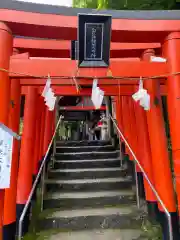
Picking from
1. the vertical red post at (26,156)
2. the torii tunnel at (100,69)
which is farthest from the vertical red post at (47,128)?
the torii tunnel at (100,69)

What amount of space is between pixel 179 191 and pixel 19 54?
3.15 meters

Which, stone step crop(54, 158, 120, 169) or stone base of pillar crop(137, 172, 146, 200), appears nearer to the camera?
stone base of pillar crop(137, 172, 146, 200)

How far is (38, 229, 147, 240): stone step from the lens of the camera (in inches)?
159

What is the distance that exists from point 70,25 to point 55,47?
40.4 inches

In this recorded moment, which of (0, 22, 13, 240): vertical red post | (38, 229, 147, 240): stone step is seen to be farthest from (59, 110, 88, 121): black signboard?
(0, 22, 13, 240): vertical red post

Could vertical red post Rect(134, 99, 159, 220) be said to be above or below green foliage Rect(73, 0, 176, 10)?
below

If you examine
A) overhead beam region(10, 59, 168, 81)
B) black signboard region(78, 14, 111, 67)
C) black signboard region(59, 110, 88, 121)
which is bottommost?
overhead beam region(10, 59, 168, 81)

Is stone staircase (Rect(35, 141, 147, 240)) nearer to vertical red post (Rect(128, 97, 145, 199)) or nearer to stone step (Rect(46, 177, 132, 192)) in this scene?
stone step (Rect(46, 177, 132, 192))

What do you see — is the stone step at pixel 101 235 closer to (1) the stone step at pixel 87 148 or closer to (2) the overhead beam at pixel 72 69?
(2) the overhead beam at pixel 72 69

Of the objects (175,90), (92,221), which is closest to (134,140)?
(92,221)

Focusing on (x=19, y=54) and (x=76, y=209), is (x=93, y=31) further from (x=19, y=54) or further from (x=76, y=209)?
(x=76, y=209)

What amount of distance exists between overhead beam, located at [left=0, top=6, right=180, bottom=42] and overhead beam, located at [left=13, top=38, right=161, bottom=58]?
70 cm

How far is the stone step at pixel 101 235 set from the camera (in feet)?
13.3

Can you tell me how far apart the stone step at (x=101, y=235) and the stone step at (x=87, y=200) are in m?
0.76
